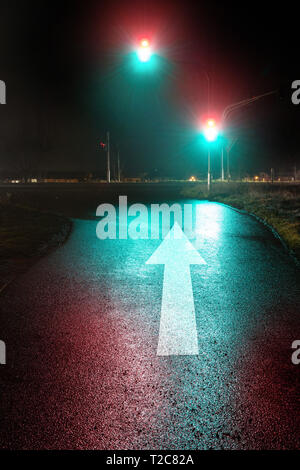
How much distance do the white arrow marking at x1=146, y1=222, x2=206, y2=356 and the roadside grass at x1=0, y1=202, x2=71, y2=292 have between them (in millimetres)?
2950

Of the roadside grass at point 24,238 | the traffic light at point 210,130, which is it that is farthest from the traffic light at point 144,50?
the traffic light at point 210,130

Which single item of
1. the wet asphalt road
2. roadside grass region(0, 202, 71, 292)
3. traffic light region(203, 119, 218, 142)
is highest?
traffic light region(203, 119, 218, 142)

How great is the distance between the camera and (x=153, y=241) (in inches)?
447

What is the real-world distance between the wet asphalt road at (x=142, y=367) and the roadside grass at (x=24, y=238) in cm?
101

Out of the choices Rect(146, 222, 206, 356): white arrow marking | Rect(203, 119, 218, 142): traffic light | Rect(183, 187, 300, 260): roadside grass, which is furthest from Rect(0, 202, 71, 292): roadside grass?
Rect(203, 119, 218, 142): traffic light

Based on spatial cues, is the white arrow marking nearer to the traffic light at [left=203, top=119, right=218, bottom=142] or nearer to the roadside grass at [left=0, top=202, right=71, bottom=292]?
the roadside grass at [left=0, top=202, right=71, bottom=292]

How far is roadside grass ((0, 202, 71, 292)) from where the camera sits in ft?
27.1

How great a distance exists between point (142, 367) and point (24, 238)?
347 inches

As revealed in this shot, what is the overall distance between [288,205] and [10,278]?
15496 millimetres

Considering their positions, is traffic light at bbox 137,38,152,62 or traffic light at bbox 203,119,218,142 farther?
traffic light at bbox 203,119,218,142

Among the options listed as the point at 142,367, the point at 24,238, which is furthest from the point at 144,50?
the point at 142,367

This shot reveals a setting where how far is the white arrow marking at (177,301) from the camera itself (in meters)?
4.32

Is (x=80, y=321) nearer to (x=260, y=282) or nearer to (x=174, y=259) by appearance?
(x=260, y=282)
